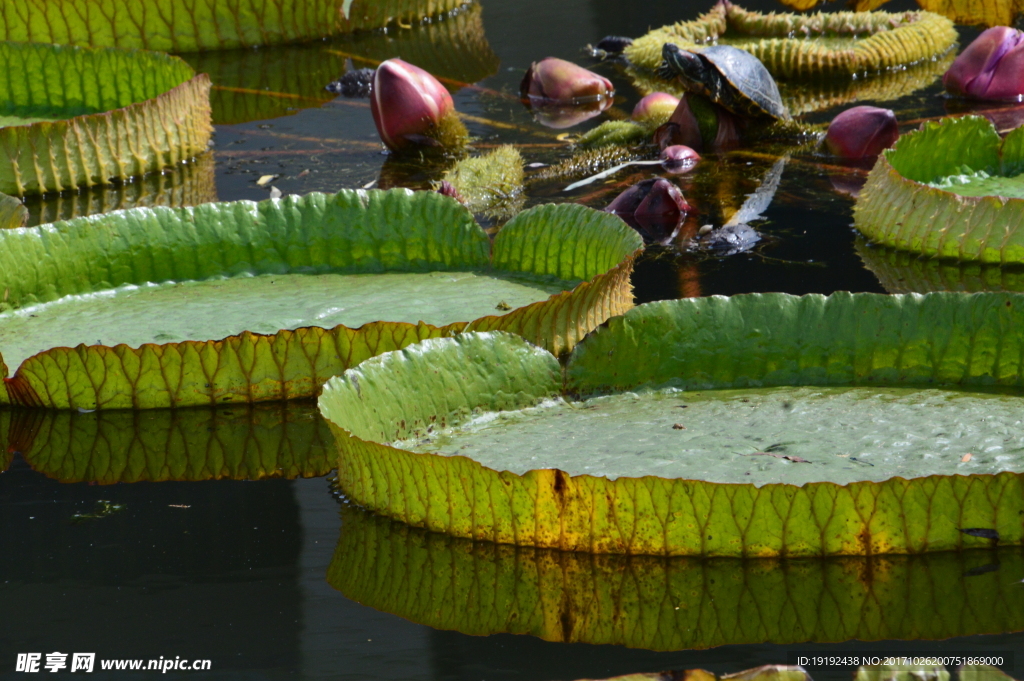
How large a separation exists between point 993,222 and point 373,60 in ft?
13.5

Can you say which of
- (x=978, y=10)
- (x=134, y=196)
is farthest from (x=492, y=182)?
(x=978, y=10)

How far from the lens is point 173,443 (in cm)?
248

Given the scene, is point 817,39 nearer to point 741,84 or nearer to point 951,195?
point 741,84

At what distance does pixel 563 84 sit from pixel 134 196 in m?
2.27

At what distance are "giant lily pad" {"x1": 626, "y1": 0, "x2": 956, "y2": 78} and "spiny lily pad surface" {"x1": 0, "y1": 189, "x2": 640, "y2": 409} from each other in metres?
3.34

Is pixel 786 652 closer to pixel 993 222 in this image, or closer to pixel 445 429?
pixel 445 429

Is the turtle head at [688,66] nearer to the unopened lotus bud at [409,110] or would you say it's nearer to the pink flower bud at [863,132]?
the pink flower bud at [863,132]

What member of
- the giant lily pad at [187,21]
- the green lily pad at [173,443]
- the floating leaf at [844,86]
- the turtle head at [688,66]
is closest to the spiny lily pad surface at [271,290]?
the green lily pad at [173,443]

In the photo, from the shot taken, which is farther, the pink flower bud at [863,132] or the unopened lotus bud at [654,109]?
the unopened lotus bud at [654,109]

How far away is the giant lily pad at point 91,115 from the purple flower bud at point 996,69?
3.44 meters

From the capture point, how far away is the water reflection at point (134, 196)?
427cm

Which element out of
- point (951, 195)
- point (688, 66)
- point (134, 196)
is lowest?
point (134, 196)

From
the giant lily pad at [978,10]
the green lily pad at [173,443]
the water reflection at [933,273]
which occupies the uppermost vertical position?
the giant lily pad at [978,10]

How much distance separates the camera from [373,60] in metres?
6.52
